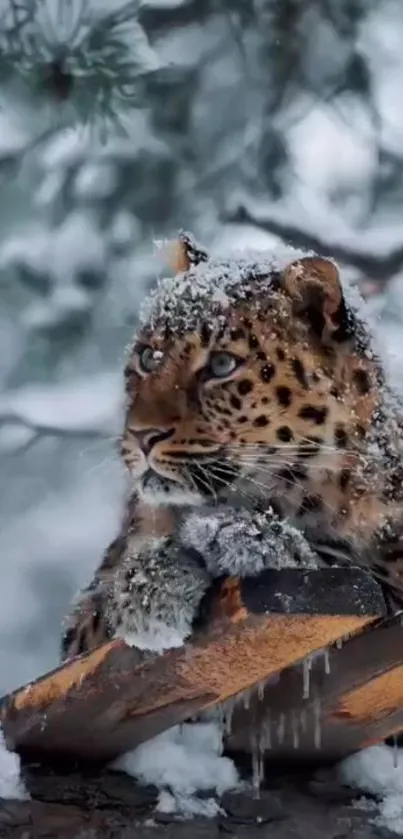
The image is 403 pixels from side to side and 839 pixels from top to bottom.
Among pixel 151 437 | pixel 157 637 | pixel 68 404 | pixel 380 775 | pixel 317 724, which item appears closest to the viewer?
pixel 157 637

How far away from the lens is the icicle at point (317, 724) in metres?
1.44

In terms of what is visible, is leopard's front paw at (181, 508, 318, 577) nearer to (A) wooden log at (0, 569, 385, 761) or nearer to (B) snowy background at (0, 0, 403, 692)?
(A) wooden log at (0, 569, 385, 761)

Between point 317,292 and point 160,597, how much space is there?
410 mm

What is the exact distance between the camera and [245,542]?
127cm

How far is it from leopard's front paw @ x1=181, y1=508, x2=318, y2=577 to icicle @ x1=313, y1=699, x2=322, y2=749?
0.19 meters

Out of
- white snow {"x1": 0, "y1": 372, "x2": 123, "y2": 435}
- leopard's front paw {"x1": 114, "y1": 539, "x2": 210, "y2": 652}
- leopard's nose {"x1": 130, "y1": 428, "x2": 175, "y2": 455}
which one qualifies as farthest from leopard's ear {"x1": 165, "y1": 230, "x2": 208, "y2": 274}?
white snow {"x1": 0, "y1": 372, "x2": 123, "y2": 435}

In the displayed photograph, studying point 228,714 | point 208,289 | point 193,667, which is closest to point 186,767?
point 228,714

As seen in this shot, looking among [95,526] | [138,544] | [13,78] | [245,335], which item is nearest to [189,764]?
[138,544]

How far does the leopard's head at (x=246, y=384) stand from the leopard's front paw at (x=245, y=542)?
0.06 meters

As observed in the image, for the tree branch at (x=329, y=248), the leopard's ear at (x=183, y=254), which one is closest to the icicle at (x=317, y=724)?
the leopard's ear at (x=183, y=254)

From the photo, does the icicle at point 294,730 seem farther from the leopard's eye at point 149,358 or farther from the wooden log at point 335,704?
the leopard's eye at point 149,358

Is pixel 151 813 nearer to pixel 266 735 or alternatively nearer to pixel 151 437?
pixel 266 735

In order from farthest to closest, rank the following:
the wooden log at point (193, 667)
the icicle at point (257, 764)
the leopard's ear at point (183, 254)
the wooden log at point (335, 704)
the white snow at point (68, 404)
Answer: the white snow at point (68, 404), the leopard's ear at point (183, 254), the icicle at point (257, 764), the wooden log at point (335, 704), the wooden log at point (193, 667)

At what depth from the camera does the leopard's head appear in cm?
137
